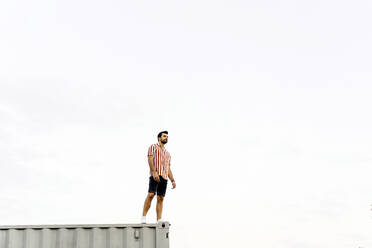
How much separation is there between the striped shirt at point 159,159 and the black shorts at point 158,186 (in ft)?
0.37

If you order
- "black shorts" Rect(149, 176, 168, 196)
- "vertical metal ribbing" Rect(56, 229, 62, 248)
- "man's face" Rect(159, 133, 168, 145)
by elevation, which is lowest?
"vertical metal ribbing" Rect(56, 229, 62, 248)

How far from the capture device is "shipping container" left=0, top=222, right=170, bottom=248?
938 cm

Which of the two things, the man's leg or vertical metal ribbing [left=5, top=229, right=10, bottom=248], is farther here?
the man's leg

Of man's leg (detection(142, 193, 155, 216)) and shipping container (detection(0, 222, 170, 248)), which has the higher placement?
man's leg (detection(142, 193, 155, 216))

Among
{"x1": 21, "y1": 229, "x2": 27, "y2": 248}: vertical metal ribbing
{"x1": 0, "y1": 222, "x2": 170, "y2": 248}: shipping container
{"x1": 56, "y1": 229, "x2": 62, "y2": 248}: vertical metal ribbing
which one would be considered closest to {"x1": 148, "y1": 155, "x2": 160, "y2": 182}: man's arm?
{"x1": 0, "y1": 222, "x2": 170, "y2": 248}: shipping container

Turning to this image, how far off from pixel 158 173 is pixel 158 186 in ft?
0.80

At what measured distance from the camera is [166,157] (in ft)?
34.5

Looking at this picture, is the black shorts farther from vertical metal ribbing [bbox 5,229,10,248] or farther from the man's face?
vertical metal ribbing [bbox 5,229,10,248]

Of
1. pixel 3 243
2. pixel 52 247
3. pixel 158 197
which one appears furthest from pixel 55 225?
pixel 158 197

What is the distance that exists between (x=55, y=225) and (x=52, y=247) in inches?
15.0

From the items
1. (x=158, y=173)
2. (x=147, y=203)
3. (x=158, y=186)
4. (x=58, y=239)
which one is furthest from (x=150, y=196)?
(x=58, y=239)

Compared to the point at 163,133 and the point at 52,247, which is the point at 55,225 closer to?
the point at 52,247

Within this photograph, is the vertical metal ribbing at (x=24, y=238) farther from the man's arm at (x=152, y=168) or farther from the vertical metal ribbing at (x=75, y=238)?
the man's arm at (x=152, y=168)

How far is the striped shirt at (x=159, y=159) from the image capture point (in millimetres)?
10266
